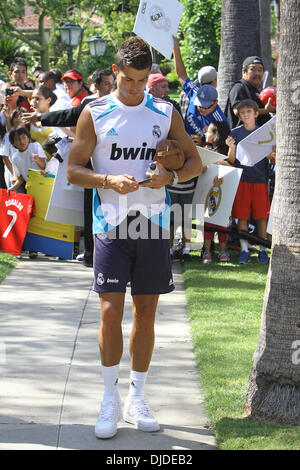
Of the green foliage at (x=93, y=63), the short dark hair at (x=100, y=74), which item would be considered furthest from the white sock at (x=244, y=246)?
the green foliage at (x=93, y=63)

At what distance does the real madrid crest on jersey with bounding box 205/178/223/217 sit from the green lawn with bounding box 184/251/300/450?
0.65m

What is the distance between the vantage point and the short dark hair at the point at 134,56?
13.9ft

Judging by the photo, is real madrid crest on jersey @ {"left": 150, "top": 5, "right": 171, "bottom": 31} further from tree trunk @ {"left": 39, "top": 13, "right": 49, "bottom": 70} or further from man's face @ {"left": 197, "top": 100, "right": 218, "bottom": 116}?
tree trunk @ {"left": 39, "top": 13, "right": 49, "bottom": 70}

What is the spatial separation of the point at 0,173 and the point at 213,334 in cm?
529

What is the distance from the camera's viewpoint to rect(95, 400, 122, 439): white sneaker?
4262 mm

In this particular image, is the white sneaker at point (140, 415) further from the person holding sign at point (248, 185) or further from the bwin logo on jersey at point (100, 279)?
the person holding sign at point (248, 185)

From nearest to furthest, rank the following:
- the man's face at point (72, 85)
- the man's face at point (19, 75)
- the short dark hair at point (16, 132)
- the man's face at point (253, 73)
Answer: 1. the short dark hair at point (16, 132)
2. the man's face at point (253, 73)
3. the man's face at point (72, 85)
4. the man's face at point (19, 75)

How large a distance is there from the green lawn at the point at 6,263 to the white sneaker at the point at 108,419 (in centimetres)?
408

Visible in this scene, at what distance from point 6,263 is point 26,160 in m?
1.47

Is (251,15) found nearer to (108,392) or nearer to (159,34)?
(159,34)

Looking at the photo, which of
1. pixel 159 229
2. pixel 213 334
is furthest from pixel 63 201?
pixel 159 229

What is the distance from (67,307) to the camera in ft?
23.9

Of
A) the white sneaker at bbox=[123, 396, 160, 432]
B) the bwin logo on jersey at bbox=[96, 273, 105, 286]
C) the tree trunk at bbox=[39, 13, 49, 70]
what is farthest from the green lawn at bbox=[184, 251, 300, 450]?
the tree trunk at bbox=[39, 13, 49, 70]

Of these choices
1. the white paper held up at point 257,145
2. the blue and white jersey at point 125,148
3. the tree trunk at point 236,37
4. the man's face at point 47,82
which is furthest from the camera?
the tree trunk at point 236,37
